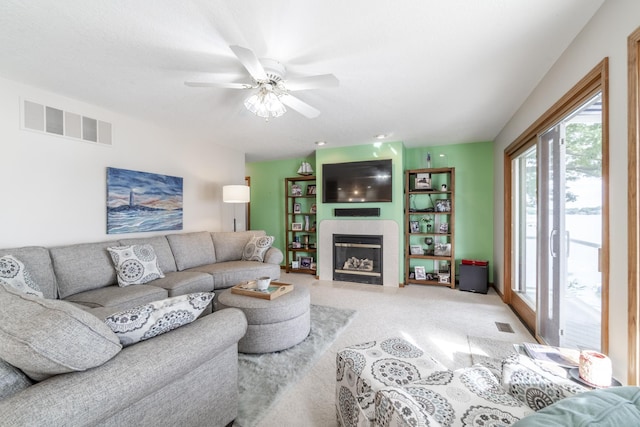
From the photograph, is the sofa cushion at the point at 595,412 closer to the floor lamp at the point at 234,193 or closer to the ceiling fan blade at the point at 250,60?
the ceiling fan blade at the point at 250,60

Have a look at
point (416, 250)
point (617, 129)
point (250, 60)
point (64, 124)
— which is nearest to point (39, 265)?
point (64, 124)

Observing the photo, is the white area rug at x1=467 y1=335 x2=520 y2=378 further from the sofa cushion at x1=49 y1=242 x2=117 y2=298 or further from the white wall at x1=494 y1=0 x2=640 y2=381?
the sofa cushion at x1=49 y1=242 x2=117 y2=298

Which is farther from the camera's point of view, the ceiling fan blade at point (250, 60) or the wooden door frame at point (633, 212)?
the ceiling fan blade at point (250, 60)

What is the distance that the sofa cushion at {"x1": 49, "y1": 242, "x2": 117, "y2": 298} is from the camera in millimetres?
2410

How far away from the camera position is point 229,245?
4.09 meters

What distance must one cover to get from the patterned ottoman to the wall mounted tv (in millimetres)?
3180

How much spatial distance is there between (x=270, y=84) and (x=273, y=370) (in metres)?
2.21

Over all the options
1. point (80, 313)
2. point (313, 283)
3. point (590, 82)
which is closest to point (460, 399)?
point (80, 313)

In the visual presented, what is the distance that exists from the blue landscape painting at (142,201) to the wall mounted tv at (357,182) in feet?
7.88

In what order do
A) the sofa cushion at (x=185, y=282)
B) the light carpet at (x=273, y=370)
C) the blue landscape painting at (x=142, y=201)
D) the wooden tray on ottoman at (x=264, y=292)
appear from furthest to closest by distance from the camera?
the blue landscape painting at (x=142, y=201)
the sofa cushion at (x=185, y=282)
the wooden tray on ottoman at (x=264, y=292)
the light carpet at (x=273, y=370)

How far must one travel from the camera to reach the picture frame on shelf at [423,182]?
4.55 metres

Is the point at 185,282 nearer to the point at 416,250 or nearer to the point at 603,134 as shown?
the point at 603,134

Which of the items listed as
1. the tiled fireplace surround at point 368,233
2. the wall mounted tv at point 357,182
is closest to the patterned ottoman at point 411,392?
the tiled fireplace surround at point 368,233

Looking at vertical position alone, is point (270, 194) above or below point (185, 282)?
above
